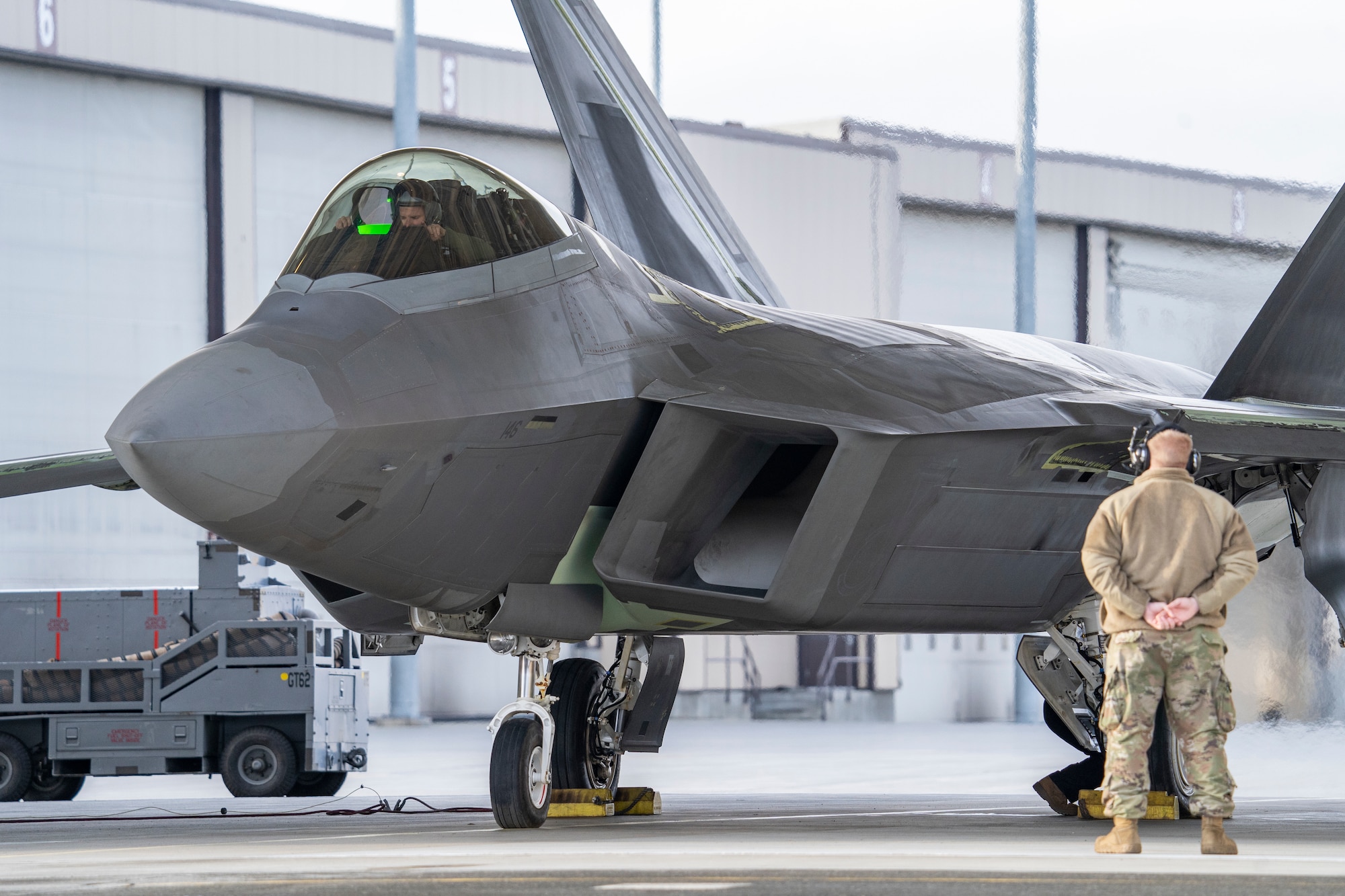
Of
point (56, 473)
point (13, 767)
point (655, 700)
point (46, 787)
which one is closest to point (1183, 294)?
point (655, 700)

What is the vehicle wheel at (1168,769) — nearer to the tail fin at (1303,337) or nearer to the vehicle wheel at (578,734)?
the tail fin at (1303,337)

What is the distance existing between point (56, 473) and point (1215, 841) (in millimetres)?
6571

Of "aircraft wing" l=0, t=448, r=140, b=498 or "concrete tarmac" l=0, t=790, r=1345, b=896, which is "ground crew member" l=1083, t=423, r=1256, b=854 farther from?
"aircraft wing" l=0, t=448, r=140, b=498

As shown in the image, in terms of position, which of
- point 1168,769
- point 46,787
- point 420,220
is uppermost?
point 420,220

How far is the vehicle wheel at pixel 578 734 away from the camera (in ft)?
28.6

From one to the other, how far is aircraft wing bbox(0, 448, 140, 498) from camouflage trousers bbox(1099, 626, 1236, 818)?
5.89 meters

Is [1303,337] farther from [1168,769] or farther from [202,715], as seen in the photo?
[202,715]

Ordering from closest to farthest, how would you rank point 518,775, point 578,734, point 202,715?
point 518,775, point 578,734, point 202,715

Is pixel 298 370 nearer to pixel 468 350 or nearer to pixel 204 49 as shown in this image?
pixel 468 350

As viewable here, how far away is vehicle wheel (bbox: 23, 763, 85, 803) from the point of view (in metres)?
13.3

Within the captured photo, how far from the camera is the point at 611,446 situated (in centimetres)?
677

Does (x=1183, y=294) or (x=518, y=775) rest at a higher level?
(x=1183, y=294)

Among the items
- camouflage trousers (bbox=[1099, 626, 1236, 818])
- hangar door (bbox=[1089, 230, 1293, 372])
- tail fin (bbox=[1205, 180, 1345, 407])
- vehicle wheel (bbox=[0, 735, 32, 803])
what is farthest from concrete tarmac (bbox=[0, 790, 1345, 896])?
hangar door (bbox=[1089, 230, 1293, 372])

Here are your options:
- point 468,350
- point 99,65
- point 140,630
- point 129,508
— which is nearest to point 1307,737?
point 140,630
